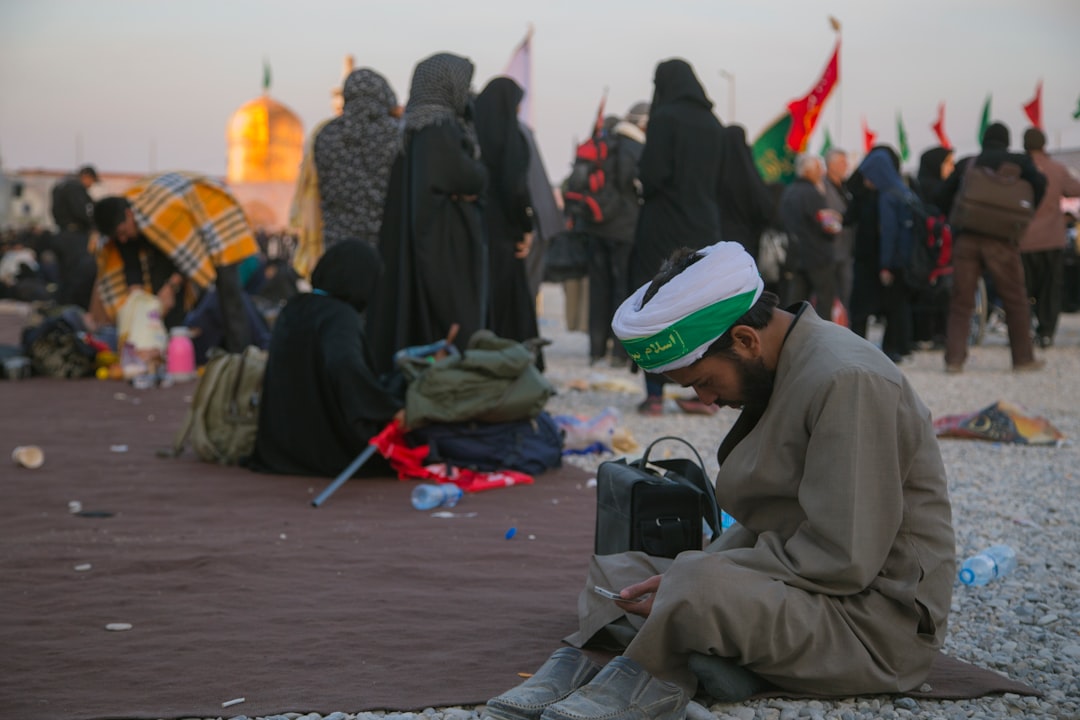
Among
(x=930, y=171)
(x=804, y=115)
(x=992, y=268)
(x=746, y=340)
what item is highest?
(x=804, y=115)

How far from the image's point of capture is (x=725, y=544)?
117 inches

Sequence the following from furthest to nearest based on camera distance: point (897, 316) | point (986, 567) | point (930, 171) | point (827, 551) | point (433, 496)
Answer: point (930, 171) < point (897, 316) < point (433, 496) < point (986, 567) < point (827, 551)

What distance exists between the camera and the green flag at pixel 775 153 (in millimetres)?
14266

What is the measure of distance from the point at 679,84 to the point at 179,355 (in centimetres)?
443

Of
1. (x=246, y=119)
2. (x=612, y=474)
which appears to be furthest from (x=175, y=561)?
(x=246, y=119)

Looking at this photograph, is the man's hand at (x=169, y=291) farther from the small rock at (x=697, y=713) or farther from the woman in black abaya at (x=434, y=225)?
the small rock at (x=697, y=713)

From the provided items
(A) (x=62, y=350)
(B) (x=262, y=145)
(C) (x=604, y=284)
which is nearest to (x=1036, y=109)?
(C) (x=604, y=284)

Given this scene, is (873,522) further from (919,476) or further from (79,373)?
(79,373)

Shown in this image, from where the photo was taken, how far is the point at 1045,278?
11633mm

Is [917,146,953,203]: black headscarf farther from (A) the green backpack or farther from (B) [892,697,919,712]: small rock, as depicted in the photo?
(B) [892,697,919,712]: small rock

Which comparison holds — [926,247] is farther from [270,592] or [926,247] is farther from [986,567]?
[270,592]

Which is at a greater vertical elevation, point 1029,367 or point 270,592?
point 270,592

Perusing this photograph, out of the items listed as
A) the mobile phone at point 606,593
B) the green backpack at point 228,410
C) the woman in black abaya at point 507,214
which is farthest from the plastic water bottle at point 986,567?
the woman in black abaya at point 507,214

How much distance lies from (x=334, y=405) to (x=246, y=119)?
52.2 meters
